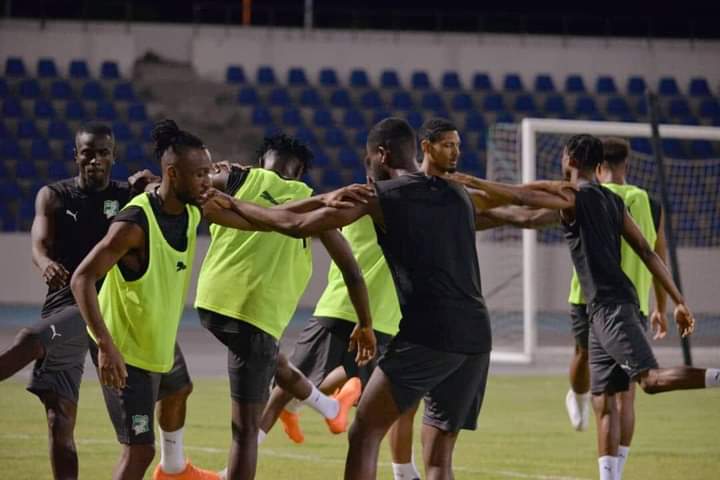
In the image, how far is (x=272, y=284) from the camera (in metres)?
7.23

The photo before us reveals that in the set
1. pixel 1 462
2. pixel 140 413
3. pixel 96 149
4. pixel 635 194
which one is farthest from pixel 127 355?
pixel 635 194

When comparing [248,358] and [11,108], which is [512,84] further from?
[248,358]

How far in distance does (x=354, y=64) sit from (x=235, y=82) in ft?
8.91

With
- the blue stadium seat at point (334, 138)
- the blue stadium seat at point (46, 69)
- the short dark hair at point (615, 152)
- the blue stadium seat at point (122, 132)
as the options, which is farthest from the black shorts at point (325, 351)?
the blue stadium seat at point (46, 69)

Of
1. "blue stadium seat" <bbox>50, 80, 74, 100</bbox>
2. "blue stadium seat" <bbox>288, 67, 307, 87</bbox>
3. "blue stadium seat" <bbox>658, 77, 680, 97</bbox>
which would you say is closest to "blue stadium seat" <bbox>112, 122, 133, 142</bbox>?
"blue stadium seat" <bbox>50, 80, 74, 100</bbox>

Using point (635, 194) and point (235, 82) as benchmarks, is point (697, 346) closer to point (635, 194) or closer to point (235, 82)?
point (635, 194)

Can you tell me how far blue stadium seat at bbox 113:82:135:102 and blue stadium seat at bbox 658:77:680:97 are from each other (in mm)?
11833

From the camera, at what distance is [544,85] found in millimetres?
28391

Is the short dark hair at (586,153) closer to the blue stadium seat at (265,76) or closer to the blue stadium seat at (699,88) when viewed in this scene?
the blue stadium seat at (265,76)

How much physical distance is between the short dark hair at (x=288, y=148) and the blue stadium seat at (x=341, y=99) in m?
19.9

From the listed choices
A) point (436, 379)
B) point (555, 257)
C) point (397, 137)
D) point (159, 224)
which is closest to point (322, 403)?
point (436, 379)

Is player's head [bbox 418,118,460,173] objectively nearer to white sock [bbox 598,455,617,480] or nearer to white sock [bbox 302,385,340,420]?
white sock [bbox 598,455,617,480]

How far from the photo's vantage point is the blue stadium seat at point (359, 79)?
91.7ft

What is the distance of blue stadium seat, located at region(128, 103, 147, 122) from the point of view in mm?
26891
